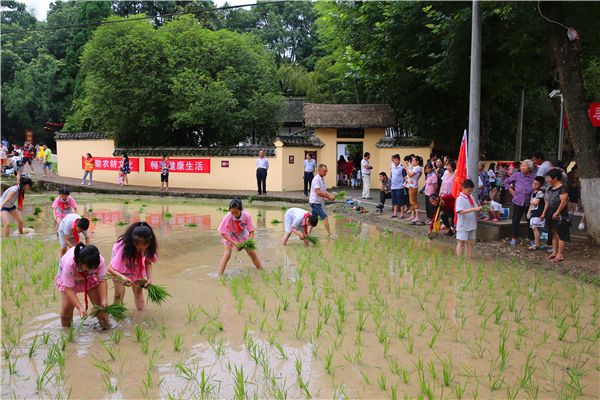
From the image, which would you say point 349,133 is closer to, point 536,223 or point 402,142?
point 402,142

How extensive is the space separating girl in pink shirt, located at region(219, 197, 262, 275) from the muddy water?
0.34m

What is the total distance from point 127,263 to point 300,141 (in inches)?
602

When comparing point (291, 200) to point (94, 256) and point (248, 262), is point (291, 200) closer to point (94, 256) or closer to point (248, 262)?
point (248, 262)

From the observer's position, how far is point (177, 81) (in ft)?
62.9

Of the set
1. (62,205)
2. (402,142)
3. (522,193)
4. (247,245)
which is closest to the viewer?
(247,245)

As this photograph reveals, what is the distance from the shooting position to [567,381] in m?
3.68

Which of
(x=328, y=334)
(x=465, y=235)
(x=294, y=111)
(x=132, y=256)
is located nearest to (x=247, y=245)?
(x=132, y=256)

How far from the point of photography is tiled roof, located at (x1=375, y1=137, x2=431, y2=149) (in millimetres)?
18625

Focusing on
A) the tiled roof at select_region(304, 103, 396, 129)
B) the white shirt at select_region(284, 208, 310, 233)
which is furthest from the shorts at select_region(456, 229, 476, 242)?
the tiled roof at select_region(304, 103, 396, 129)

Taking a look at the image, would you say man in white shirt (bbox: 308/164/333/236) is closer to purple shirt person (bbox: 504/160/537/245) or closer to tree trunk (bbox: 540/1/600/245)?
purple shirt person (bbox: 504/160/537/245)

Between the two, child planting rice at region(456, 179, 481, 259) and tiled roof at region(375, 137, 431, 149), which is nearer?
child planting rice at region(456, 179, 481, 259)

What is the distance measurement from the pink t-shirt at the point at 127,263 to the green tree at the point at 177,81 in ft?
48.4

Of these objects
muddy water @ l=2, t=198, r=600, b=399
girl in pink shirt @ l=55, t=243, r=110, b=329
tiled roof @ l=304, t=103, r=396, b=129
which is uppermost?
tiled roof @ l=304, t=103, r=396, b=129

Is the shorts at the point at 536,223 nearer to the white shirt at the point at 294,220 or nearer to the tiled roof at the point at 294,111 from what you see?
the white shirt at the point at 294,220
